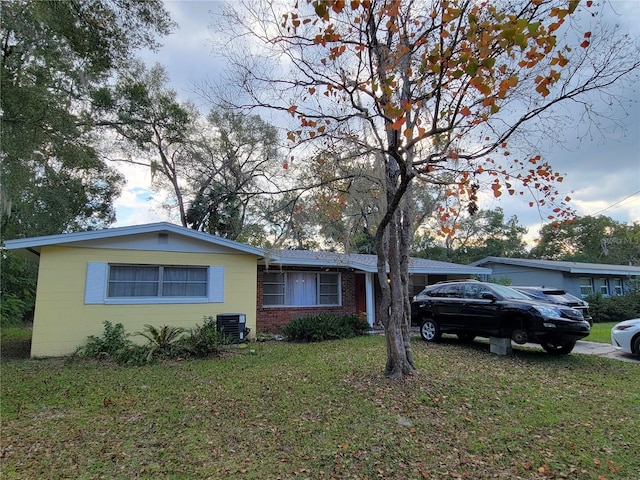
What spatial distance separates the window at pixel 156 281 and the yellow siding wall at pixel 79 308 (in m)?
0.23

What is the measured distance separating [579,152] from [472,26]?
3103 millimetres

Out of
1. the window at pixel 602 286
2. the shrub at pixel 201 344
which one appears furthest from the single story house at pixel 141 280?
the window at pixel 602 286

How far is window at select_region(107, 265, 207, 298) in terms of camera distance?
9461 millimetres

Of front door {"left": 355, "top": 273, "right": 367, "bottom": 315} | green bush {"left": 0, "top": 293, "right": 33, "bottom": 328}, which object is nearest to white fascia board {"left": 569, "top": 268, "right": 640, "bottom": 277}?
front door {"left": 355, "top": 273, "right": 367, "bottom": 315}

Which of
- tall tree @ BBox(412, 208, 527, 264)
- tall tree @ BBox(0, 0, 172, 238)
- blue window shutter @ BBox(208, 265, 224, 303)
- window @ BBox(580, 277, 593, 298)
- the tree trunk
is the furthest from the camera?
tall tree @ BBox(412, 208, 527, 264)

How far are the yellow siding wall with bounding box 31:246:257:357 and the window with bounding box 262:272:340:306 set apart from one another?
2.59 meters

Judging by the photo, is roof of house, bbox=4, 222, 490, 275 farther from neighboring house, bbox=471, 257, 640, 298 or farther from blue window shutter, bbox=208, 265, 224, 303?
neighboring house, bbox=471, 257, 640, 298

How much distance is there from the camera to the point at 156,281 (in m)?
9.84

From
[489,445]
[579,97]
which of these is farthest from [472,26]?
[489,445]

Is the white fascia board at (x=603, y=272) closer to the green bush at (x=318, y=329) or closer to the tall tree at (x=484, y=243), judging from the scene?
the tall tree at (x=484, y=243)

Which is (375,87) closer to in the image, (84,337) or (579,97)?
(579,97)

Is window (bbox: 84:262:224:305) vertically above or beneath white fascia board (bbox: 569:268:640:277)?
beneath

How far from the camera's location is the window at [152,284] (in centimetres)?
910

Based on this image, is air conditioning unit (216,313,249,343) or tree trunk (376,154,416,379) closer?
tree trunk (376,154,416,379)
